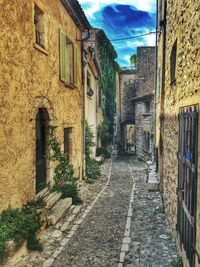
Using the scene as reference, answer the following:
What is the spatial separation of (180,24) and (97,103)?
510 inches

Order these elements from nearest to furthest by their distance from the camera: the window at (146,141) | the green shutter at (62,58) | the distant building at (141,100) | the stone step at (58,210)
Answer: the stone step at (58,210)
the green shutter at (62,58)
the window at (146,141)
the distant building at (141,100)

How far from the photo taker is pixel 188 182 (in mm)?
4547

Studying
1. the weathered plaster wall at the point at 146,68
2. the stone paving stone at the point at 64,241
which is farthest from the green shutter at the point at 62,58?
the weathered plaster wall at the point at 146,68

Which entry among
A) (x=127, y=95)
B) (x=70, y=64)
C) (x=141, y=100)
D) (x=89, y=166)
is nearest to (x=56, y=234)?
(x=70, y=64)

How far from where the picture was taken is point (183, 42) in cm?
536

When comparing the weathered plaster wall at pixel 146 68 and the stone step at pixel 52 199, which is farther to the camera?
the weathered plaster wall at pixel 146 68

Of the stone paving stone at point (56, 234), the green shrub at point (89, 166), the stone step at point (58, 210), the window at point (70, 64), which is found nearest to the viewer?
the stone paving stone at point (56, 234)

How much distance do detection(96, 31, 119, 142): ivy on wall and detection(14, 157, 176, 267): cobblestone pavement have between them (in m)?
11.9

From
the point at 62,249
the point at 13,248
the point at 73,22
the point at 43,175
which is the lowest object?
the point at 62,249

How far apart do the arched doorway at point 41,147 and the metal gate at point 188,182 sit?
3804 millimetres

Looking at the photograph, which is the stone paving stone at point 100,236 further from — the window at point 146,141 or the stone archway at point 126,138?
the stone archway at point 126,138

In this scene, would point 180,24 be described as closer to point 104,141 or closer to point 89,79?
point 89,79

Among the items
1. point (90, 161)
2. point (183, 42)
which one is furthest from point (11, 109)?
point (90, 161)

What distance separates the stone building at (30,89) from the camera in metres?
5.56
